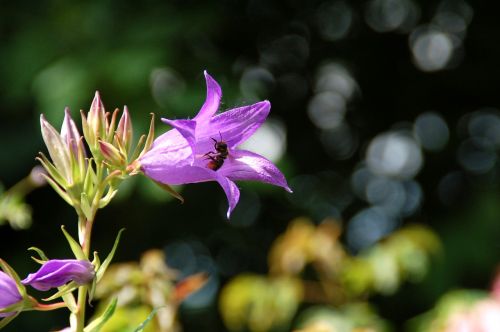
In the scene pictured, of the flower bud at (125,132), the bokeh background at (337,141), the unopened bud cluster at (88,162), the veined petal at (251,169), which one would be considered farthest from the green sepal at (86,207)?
the bokeh background at (337,141)

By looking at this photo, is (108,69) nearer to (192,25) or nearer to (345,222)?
(192,25)

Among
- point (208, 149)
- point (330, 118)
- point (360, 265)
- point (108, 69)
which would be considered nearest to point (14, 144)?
point (108, 69)

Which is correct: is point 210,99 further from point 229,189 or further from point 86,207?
point 86,207

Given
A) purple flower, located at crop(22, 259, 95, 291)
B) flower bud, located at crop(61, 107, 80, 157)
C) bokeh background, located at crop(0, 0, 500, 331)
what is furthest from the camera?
bokeh background, located at crop(0, 0, 500, 331)

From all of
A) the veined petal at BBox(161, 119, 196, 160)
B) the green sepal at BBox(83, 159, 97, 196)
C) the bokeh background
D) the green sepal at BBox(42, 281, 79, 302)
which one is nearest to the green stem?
the green sepal at BBox(42, 281, 79, 302)

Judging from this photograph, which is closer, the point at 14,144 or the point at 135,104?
the point at 135,104

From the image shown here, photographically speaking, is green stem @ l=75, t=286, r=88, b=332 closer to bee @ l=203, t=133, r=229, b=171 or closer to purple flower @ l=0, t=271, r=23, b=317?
purple flower @ l=0, t=271, r=23, b=317
